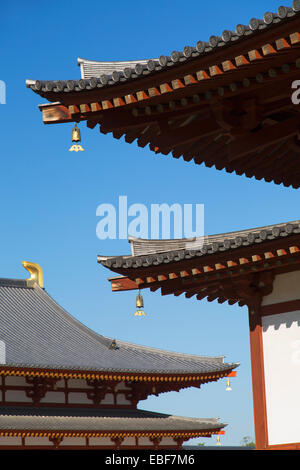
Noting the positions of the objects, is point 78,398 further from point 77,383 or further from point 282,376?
point 282,376

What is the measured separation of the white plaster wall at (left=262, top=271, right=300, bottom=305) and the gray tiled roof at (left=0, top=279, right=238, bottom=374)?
15.7 metres

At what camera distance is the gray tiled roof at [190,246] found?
1245cm

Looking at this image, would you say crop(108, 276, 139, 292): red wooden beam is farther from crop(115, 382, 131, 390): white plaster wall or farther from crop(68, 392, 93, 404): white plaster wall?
crop(115, 382, 131, 390): white plaster wall

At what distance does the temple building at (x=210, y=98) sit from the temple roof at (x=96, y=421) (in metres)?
14.8

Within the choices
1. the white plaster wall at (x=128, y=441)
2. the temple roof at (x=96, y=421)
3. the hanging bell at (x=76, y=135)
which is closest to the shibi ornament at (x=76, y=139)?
the hanging bell at (x=76, y=135)

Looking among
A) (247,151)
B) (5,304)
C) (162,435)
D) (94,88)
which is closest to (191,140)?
(247,151)

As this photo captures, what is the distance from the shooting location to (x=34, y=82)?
1262 cm

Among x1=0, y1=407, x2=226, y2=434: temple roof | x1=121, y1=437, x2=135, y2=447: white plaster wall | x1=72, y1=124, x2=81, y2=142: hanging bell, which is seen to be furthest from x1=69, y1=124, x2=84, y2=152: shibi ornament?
x1=121, y1=437, x2=135, y2=447: white plaster wall

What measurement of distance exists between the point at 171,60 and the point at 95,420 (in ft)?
63.4

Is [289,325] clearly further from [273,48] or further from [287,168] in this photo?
[273,48]

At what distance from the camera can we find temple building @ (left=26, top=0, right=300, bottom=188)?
10.9 metres

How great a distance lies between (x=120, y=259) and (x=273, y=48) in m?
4.72

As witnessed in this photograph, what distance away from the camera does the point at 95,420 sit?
95.1ft

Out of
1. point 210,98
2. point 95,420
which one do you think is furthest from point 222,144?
point 95,420
